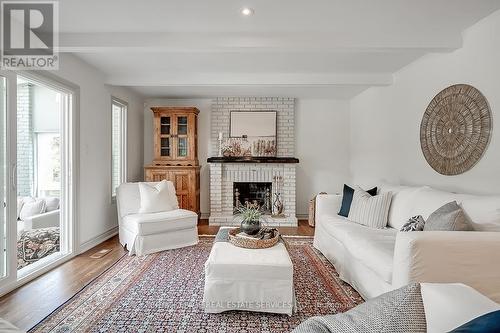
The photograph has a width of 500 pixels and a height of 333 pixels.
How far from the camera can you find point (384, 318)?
28.9 inches

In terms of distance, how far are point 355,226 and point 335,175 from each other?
9.31 feet

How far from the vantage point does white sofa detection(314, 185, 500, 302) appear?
1754 millimetres

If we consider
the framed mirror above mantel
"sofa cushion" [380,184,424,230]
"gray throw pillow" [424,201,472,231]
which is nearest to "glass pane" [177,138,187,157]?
the framed mirror above mantel

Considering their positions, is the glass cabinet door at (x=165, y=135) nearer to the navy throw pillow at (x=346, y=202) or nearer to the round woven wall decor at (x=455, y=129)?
the navy throw pillow at (x=346, y=202)

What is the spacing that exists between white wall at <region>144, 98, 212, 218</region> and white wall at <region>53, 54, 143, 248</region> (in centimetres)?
114

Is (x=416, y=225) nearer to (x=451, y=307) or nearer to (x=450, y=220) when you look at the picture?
(x=450, y=220)

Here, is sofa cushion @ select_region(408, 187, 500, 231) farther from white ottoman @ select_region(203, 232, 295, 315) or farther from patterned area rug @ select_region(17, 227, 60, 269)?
patterned area rug @ select_region(17, 227, 60, 269)

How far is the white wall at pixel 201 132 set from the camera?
5.68 m

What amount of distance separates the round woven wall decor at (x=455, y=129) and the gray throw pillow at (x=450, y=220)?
0.81 meters

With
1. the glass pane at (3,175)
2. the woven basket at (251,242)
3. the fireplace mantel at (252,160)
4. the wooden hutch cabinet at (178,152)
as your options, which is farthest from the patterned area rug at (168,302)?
the fireplace mantel at (252,160)

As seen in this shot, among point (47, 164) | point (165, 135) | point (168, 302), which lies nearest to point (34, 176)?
point (47, 164)

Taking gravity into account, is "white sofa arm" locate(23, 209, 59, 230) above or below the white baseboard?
above

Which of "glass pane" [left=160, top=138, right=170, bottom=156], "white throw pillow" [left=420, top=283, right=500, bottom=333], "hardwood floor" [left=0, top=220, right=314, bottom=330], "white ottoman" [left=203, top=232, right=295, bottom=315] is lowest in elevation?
"hardwood floor" [left=0, top=220, right=314, bottom=330]

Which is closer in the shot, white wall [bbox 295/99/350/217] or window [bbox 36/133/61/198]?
window [bbox 36/133/61/198]
